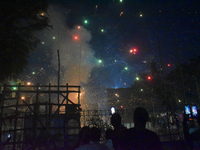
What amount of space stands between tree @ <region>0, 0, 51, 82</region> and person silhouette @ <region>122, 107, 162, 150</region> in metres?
9.09

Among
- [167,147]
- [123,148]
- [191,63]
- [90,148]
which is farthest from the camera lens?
[191,63]

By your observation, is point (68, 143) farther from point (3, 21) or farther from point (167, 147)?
point (3, 21)

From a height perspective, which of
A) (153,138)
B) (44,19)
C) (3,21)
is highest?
(44,19)

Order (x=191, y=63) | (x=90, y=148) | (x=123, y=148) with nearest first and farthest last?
(x=123, y=148) → (x=90, y=148) → (x=191, y=63)

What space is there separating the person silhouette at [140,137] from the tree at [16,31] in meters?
9.09

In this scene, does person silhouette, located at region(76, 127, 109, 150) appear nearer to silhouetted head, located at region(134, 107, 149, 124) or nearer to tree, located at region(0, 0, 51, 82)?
silhouetted head, located at region(134, 107, 149, 124)

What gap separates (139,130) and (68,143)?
9.69 metres

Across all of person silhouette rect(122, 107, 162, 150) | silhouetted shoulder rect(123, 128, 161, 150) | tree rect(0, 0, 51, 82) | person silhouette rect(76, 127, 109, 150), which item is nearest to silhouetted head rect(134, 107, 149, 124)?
person silhouette rect(122, 107, 162, 150)

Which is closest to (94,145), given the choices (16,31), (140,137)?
(140,137)

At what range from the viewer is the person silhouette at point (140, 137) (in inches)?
89.4

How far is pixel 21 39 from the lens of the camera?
10.0 m

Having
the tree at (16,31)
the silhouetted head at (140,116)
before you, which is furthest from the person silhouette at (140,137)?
the tree at (16,31)

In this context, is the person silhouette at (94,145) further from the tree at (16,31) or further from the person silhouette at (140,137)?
the tree at (16,31)

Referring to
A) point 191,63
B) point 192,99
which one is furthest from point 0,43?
point 192,99
